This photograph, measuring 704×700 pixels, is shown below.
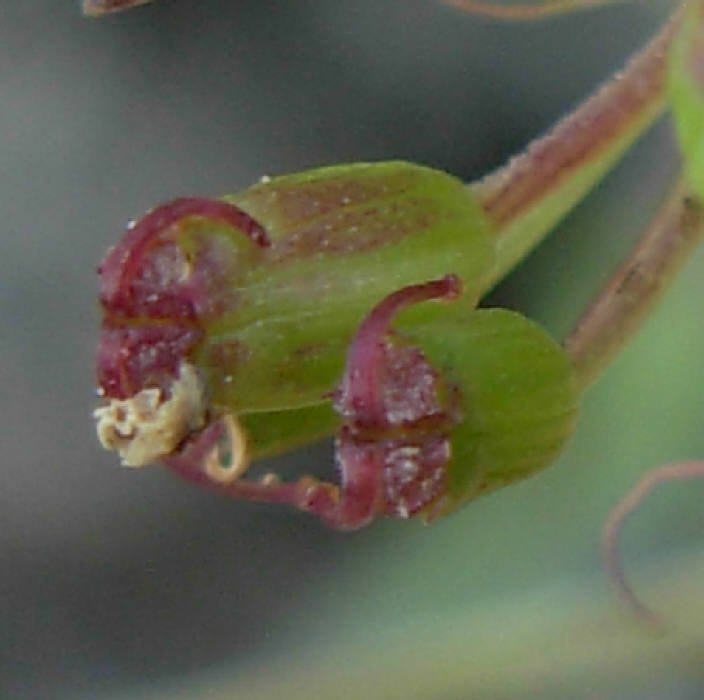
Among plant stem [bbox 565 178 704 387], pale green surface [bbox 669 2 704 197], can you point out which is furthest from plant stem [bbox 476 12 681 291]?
pale green surface [bbox 669 2 704 197]

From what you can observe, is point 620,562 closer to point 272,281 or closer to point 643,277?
point 643,277

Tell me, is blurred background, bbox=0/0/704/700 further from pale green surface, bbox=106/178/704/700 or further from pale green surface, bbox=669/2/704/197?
pale green surface, bbox=669/2/704/197

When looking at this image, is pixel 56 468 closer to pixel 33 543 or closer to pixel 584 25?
pixel 33 543

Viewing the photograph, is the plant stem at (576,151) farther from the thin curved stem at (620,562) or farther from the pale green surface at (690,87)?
the thin curved stem at (620,562)

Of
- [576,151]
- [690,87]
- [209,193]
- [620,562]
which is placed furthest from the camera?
[209,193]

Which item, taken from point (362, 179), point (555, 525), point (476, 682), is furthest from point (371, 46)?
point (362, 179)

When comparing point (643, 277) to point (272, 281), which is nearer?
point (272, 281)

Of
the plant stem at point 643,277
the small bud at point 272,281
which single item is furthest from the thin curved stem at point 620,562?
the small bud at point 272,281

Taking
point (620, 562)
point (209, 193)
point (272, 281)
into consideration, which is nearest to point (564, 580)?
point (620, 562)
